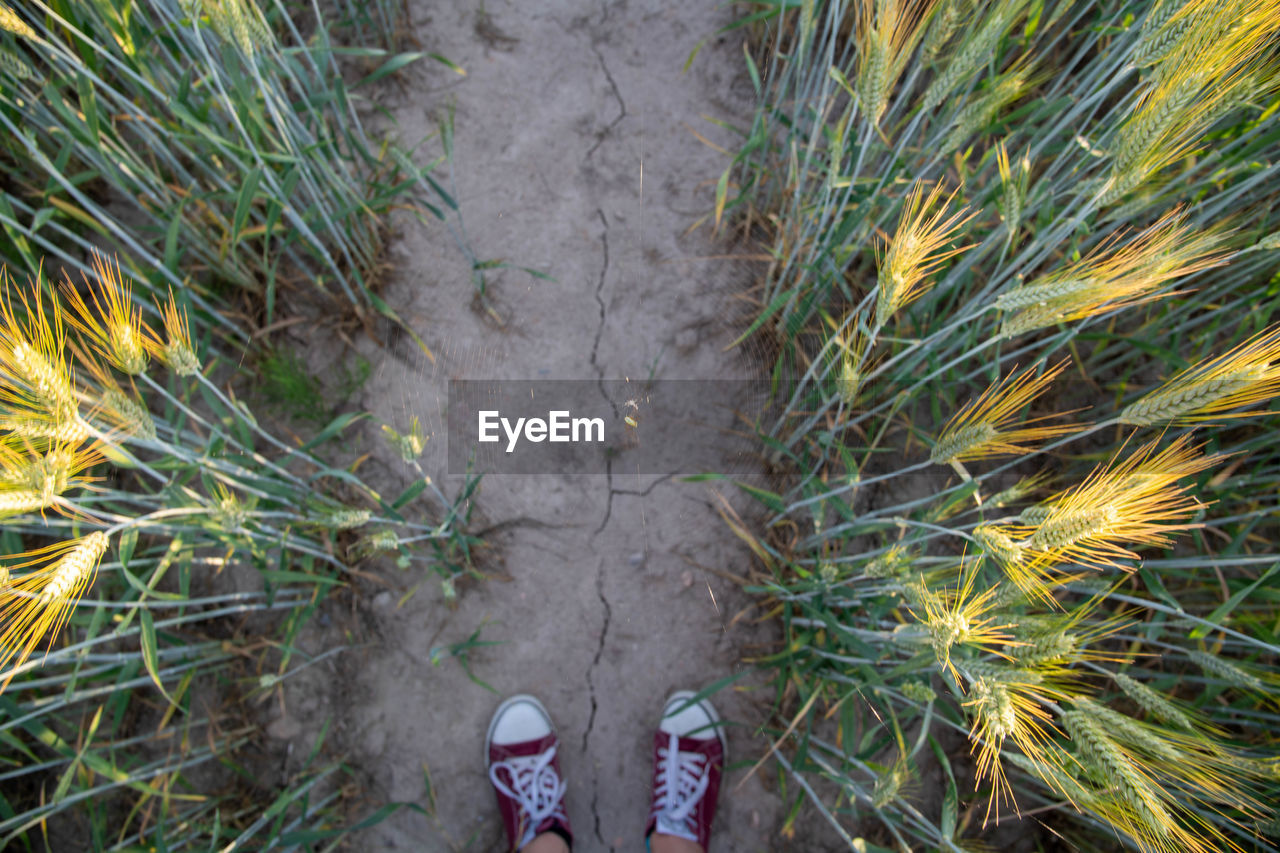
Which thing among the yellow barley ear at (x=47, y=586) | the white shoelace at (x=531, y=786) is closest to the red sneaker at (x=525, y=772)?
the white shoelace at (x=531, y=786)

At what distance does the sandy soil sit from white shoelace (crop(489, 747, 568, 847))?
11 cm

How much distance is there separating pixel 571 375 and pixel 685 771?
134 cm

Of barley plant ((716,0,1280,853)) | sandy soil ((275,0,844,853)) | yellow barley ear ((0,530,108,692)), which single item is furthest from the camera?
sandy soil ((275,0,844,853))

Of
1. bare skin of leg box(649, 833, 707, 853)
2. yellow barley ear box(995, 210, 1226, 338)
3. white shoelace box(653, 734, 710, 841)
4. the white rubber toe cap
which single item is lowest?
bare skin of leg box(649, 833, 707, 853)

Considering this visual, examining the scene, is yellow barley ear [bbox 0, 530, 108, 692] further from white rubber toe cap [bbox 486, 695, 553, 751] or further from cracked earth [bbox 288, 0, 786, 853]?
white rubber toe cap [bbox 486, 695, 553, 751]

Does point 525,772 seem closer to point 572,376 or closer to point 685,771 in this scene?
point 685,771

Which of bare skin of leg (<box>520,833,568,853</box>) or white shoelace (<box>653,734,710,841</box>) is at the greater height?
white shoelace (<box>653,734,710,841</box>)

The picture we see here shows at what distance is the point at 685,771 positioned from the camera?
1.95 meters

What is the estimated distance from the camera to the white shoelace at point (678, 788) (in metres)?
1.91

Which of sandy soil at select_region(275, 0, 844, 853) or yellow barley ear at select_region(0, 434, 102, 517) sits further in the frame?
sandy soil at select_region(275, 0, 844, 853)

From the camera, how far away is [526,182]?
229 centimetres

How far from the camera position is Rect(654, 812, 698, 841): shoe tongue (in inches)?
74.7

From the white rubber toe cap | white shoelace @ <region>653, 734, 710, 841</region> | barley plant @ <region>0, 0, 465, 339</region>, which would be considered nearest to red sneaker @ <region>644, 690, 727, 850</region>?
white shoelace @ <region>653, 734, 710, 841</region>

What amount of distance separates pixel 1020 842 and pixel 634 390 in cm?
187
